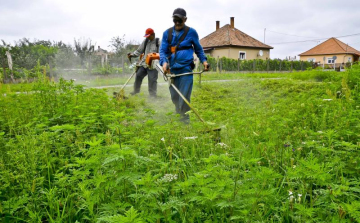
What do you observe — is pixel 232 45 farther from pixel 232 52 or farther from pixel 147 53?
pixel 147 53

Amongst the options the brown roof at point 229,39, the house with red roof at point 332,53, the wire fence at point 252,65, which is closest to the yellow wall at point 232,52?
the brown roof at point 229,39

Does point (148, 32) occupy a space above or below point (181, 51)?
above

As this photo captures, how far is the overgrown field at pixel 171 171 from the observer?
1.85 metres

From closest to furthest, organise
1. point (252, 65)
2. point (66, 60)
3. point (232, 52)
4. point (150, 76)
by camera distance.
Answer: point (150, 76), point (66, 60), point (252, 65), point (232, 52)

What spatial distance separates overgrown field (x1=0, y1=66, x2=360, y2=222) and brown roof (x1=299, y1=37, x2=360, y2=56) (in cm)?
5688

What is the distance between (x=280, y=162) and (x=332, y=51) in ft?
195

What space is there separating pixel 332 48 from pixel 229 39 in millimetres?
28033

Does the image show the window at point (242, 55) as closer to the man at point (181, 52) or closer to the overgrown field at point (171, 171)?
the man at point (181, 52)

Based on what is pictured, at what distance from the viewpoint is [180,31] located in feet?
17.7

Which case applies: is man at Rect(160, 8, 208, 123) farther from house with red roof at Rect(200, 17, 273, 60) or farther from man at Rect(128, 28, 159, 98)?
house with red roof at Rect(200, 17, 273, 60)

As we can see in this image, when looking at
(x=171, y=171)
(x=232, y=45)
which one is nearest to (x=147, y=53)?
(x=171, y=171)

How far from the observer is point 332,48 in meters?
55.2

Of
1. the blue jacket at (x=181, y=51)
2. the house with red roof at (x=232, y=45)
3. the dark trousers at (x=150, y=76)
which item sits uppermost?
the house with red roof at (x=232, y=45)

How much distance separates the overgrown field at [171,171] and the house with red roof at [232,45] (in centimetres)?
3385
